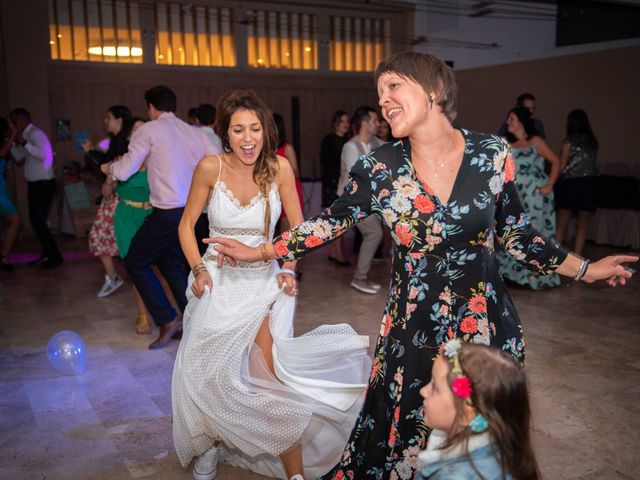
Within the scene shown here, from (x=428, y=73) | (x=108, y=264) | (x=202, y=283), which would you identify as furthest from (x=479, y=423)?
(x=108, y=264)

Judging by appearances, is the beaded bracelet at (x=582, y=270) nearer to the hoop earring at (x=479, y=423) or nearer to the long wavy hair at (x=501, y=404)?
the long wavy hair at (x=501, y=404)

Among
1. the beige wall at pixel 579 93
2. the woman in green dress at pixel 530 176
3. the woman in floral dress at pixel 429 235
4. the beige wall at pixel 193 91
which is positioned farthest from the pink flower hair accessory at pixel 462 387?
the beige wall at pixel 193 91

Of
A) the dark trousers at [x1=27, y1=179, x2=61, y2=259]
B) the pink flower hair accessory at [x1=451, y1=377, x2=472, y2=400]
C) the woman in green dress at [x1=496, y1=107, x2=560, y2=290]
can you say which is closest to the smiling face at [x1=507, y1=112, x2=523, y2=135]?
the woman in green dress at [x1=496, y1=107, x2=560, y2=290]

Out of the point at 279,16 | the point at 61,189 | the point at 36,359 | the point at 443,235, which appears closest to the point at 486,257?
the point at 443,235

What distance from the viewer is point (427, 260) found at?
1.92 meters

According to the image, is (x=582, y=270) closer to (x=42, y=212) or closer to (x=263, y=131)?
(x=263, y=131)

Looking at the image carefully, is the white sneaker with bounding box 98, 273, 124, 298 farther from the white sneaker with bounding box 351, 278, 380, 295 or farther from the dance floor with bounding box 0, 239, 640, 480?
the white sneaker with bounding box 351, 278, 380, 295

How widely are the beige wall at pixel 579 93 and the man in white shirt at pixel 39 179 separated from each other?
7.39 meters

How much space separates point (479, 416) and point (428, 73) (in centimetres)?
101

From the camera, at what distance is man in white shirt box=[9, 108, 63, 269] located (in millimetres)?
7105

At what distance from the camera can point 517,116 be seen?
19.0ft

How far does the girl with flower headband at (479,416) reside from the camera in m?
1.38

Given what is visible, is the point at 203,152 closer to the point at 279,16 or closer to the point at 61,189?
the point at 61,189

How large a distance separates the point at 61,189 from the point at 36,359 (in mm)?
6269
